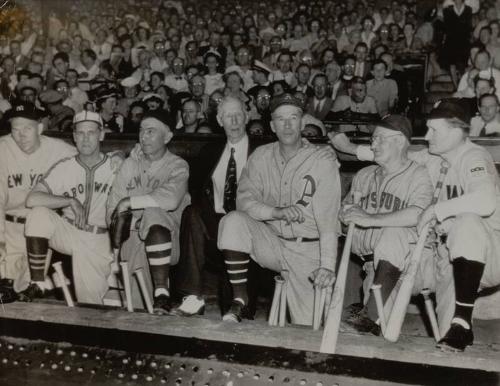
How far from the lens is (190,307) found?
3844mm

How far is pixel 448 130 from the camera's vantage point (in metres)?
3.58

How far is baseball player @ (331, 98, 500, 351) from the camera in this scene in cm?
317

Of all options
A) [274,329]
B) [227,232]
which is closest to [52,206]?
[227,232]

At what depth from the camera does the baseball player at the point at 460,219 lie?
317 cm

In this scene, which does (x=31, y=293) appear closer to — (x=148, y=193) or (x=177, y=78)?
(x=148, y=193)

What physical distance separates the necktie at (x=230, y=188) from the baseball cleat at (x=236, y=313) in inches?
36.7

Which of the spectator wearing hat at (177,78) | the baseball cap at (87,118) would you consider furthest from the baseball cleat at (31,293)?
the spectator wearing hat at (177,78)

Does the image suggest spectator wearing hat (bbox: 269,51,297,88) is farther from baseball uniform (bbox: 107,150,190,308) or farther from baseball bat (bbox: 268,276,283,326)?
baseball bat (bbox: 268,276,283,326)

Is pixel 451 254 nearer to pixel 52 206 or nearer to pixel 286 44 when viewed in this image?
pixel 52 206

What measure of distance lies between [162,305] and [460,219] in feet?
6.51

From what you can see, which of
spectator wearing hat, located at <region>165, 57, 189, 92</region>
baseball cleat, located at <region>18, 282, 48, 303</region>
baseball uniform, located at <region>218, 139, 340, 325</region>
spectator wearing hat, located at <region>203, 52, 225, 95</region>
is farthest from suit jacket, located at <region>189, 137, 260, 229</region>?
spectator wearing hat, located at <region>165, 57, 189, 92</region>

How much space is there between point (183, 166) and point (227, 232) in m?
0.83

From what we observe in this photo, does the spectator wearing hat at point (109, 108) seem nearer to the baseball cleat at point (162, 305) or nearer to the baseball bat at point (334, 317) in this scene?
the baseball cleat at point (162, 305)

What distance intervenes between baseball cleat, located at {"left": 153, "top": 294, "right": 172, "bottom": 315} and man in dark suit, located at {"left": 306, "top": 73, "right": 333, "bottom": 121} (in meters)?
4.93
